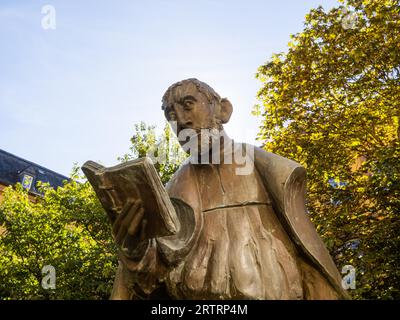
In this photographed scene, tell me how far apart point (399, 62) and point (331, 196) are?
3.28 m

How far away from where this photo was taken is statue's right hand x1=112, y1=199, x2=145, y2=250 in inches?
86.9

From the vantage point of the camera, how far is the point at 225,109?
301 centimetres

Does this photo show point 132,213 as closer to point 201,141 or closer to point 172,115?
point 201,141

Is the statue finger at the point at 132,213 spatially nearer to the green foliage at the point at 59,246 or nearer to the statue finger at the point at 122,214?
the statue finger at the point at 122,214

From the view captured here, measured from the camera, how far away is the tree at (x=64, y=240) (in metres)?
15.3

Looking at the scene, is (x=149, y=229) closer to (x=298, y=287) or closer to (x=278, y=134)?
(x=298, y=287)

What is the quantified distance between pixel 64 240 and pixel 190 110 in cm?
1619

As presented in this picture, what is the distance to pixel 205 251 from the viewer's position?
7.95 feet

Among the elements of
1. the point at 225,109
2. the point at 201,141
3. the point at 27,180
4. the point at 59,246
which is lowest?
the point at 201,141

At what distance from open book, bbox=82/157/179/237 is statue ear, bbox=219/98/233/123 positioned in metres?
0.93

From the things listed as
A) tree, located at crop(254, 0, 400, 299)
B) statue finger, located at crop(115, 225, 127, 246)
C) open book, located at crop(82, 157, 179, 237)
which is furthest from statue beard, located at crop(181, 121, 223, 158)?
tree, located at crop(254, 0, 400, 299)

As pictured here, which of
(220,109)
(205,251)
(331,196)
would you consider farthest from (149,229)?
(331,196)

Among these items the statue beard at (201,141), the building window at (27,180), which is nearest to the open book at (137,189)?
the statue beard at (201,141)

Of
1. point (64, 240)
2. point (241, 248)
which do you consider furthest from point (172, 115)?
point (64, 240)
